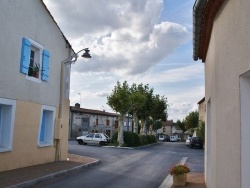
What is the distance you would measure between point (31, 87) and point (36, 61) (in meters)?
1.33

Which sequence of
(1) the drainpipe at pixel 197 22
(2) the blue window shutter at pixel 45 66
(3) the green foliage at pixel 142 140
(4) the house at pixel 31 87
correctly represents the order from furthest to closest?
1. (3) the green foliage at pixel 142 140
2. (2) the blue window shutter at pixel 45 66
3. (4) the house at pixel 31 87
4. (1) the drainpipe at pixel 197 22

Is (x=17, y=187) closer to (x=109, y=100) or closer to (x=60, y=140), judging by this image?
(x=60, y=140)

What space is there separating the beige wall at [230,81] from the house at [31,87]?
8.47m

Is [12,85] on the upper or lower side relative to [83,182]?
upper

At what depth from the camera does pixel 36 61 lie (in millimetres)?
15453

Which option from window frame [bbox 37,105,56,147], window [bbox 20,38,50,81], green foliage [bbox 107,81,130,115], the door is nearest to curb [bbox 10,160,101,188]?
window frame [bbox 37,105,56,147]

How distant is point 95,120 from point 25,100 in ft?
139

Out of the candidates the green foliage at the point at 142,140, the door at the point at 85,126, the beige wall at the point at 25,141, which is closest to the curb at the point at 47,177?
the beige wall at the point at 25,141

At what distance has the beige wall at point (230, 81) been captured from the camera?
4486 millimetres

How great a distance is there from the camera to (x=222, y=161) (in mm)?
5859

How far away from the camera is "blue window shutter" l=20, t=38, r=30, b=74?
1370 cm

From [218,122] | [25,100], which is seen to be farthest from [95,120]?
[218,122]

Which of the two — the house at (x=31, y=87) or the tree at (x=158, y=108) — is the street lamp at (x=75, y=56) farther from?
the tree at (x=158, y=108)

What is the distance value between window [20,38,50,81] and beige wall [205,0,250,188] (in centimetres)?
923
